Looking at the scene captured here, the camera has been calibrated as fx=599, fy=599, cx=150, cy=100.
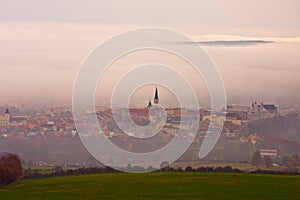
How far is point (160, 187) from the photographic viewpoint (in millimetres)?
19562

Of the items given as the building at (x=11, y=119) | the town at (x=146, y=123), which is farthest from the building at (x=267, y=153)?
the building at (x=11, y=119)

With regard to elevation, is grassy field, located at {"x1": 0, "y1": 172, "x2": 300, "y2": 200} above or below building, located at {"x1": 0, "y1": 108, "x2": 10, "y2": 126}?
below

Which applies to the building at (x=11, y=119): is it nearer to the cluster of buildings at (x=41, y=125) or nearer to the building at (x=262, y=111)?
the cluster of buildings at (x=41, y=125)

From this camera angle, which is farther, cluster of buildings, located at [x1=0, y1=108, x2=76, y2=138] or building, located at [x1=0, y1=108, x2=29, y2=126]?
building, located at [x1=0, y1=108, x2=29, y2=126]

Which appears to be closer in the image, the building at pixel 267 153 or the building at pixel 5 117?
the building at pixel 5 117

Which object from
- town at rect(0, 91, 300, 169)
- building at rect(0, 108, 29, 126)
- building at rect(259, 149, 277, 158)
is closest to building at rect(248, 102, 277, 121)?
town at rect(0, 91, 300, 169)

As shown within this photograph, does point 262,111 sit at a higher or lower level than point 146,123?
higher

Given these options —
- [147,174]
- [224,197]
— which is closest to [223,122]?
[147,174]

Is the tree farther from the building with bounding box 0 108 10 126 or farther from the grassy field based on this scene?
the building with bounding box 0 108 10 126

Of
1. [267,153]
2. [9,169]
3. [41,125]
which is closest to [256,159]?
[267,153]

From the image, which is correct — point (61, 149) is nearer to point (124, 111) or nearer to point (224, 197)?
point (124, 111)

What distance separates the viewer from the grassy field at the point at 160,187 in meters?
18.0

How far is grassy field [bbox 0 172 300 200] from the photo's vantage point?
18.0 m

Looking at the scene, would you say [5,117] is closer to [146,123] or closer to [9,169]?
[9,169]
